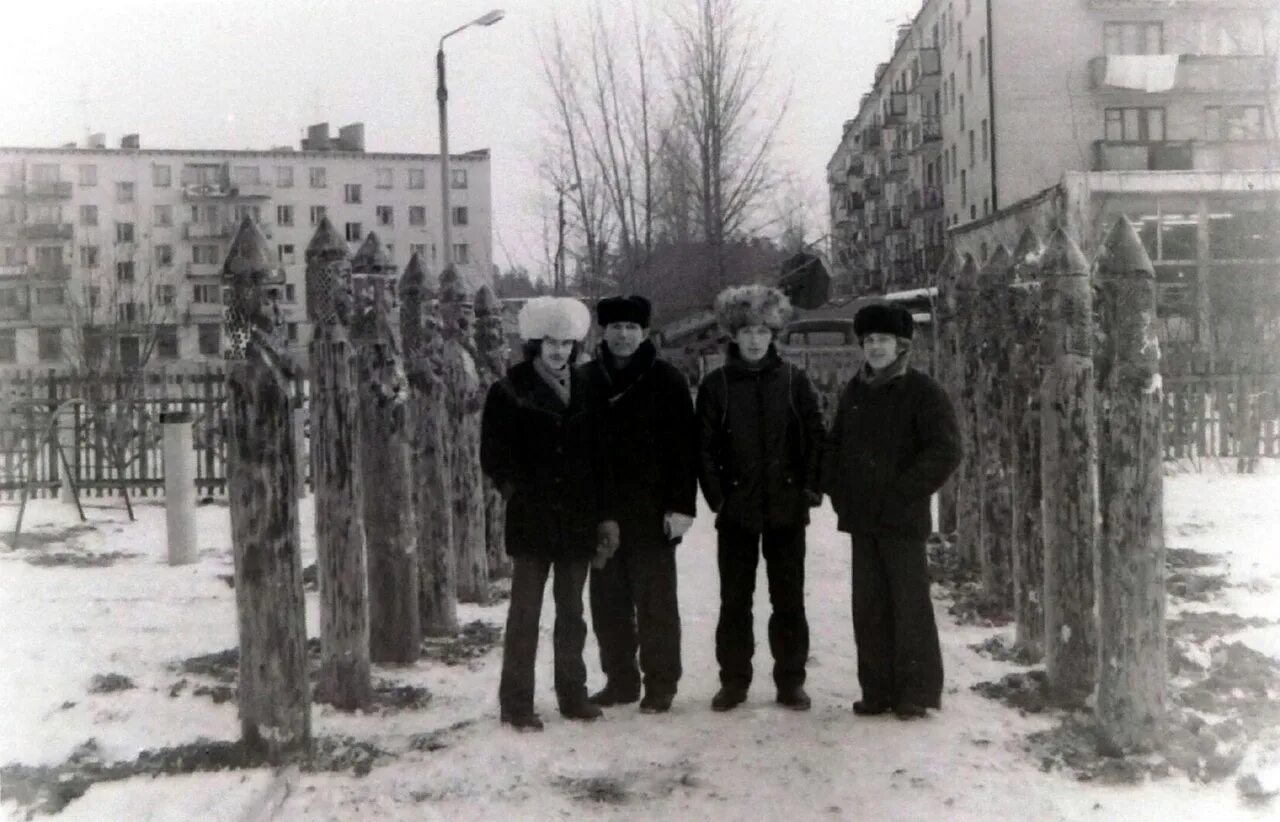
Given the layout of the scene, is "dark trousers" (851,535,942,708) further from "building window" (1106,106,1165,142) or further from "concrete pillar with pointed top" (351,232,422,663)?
"building window" (1106,106,1165,142)

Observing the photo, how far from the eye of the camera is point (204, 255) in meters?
74.7

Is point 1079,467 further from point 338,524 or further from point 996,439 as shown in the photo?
point 338,524

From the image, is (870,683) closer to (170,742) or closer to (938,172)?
(170,742)

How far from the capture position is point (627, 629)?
6.23 metres

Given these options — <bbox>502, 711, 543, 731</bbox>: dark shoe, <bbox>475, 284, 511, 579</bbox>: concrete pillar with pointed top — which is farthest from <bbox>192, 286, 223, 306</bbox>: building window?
<bbox>502, 711, 543, 731</bbox>: dark shoe

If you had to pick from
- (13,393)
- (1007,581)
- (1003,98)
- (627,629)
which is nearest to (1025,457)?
(1007,581)

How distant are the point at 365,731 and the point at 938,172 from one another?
43.3m

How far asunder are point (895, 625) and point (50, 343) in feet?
65.1

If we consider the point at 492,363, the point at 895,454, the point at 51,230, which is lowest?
the point at 895,454

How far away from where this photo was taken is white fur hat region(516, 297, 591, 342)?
227 inches

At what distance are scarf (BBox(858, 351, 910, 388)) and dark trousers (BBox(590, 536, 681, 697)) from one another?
121cm

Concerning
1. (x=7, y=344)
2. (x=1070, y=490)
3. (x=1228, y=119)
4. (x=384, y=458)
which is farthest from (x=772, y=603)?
(x=1228, y=119)

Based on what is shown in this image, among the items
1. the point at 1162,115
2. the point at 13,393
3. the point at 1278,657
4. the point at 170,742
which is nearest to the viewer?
the point at 170,742

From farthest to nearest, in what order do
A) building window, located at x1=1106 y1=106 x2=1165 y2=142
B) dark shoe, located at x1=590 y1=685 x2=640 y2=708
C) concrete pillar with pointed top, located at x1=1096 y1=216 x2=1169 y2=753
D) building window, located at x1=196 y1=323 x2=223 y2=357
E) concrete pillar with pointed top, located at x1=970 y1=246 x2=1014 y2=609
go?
building window, located at x1=196 y1=323 x2=223 y2=357 < building window, located at x1=1106 y1=106 x2=1165 y2=142 < concrete pillar with pointed top, located at x1=970 y1=246 x2=1014 y2=609 < dark shoe, located at x1=590 y1=685 x2=640 y2=708 < concrete pillar with pointed top, located at x1=1096 y1=216 x2=1169 y2=753
